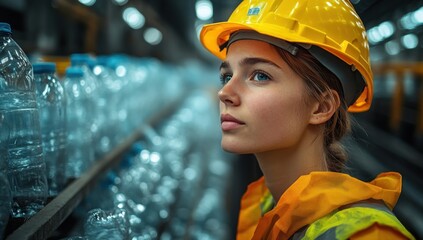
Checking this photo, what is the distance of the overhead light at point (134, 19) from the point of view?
4756 millimetres

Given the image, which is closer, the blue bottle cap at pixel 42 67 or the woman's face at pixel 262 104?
the woman's face at pixel 262 104

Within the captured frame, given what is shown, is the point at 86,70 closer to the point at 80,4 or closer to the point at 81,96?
the point at 81,96

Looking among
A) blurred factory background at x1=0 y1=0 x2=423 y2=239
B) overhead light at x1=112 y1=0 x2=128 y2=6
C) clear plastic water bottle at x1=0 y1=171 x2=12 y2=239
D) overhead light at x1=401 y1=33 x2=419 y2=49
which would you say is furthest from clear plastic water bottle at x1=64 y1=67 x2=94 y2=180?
overhead light at x1=401 y1=33 x2=419 y2=49

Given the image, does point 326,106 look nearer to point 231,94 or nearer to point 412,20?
point 231,94

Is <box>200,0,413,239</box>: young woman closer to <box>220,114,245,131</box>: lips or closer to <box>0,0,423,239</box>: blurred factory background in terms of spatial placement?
<box>220,114,245,131</box>: lips

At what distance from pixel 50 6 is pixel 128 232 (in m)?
2.39

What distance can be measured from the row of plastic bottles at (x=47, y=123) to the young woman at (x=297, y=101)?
66 centimetres

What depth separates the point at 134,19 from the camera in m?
5.45

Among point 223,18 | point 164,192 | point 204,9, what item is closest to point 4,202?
point 164,192

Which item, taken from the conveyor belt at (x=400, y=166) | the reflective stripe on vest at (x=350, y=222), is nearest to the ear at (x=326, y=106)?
the reflective stripe on vest at (x=350, y=222)

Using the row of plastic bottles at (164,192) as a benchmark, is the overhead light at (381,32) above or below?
above

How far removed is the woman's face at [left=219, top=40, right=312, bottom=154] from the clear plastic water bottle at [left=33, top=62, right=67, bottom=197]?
2.50 feet

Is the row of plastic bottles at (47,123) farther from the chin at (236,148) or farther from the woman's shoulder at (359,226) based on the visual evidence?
the woman's shoulder at (359,226)

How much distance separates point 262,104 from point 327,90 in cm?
24
